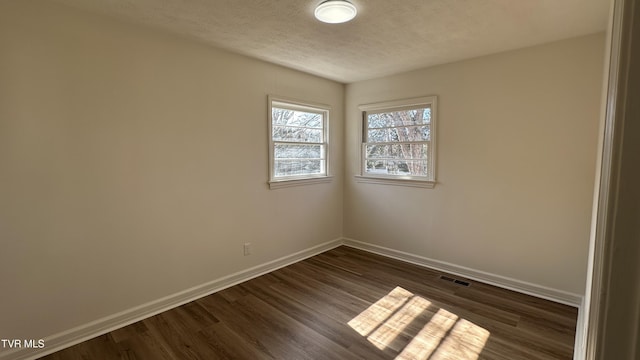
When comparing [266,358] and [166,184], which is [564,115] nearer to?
[266,358]

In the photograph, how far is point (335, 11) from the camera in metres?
2.12

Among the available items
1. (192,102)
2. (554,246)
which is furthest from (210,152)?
(554,246)

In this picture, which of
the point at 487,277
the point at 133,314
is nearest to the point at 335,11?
the point at 133,314

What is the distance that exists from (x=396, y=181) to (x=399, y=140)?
1.79ft

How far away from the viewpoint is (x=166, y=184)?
2.75m

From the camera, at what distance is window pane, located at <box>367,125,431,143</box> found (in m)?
3.77

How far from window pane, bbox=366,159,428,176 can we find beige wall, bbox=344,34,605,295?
234mm

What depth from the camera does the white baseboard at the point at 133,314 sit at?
216 centimetres

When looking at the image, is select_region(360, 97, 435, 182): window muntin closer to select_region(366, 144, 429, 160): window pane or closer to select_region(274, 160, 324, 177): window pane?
select_region(366, 144, 429, 160): window pane

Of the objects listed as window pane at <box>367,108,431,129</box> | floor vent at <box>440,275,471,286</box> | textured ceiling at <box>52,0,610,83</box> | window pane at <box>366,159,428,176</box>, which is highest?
textured ceiling at <box>52,0,610,83</box>

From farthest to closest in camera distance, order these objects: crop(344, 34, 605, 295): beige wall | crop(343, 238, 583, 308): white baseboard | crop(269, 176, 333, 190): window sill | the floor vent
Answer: crop(269, 176, 333, 190): window sill, the floor vent, crop(343, 238, 583, 308): white baseboard, crop(344, 34, 605, 295): beige wall

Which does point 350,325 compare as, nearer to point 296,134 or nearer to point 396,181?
point 396,181

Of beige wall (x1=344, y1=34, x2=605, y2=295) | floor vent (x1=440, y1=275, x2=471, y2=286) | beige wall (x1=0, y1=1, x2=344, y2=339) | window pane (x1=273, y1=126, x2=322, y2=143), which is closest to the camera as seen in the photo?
beige wall (x1=0, y1=1, x2=344, y2=339)

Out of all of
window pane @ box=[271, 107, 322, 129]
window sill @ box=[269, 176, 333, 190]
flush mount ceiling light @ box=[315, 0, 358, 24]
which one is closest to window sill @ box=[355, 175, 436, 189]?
window sill @ box=[269, 176, 333, 190]
